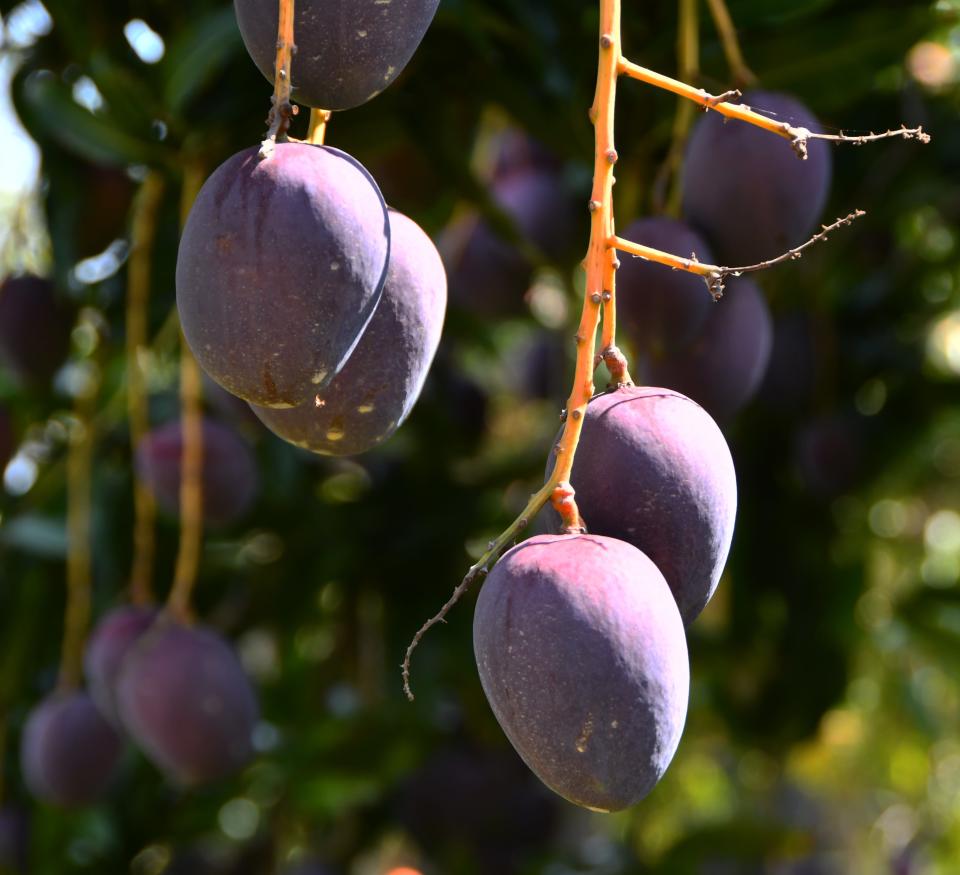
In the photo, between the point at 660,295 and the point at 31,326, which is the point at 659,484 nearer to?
the point at 660,295

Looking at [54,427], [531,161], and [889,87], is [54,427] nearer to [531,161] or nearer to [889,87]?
[531,161]

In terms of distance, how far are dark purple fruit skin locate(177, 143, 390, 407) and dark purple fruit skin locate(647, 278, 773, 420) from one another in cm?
25

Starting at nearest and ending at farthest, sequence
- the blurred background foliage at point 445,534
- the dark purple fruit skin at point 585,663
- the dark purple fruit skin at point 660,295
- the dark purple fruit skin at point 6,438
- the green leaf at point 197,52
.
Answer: the dark purple fruit skin at point 585,663
the dark purple fruit skin at point 660,295
the green leaf at point 197,52
the blurred background foliage at point 445,534
the dark purple fruit skin at point 6,438

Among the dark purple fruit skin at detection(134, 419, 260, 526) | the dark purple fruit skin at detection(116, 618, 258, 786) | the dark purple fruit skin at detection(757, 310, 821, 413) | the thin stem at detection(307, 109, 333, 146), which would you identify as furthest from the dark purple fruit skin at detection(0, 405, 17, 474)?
the thin stem at detection(307, 109, 333, 146)

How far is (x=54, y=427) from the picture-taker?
1329 millimetres

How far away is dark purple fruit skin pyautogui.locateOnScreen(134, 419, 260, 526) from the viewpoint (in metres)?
0.95

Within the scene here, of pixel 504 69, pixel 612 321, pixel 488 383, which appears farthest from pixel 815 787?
pixel 612 321

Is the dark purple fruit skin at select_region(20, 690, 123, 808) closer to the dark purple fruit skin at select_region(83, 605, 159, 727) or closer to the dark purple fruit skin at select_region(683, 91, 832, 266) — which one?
the dark purple fruit skin at select_region(83, 605, 159, 727)

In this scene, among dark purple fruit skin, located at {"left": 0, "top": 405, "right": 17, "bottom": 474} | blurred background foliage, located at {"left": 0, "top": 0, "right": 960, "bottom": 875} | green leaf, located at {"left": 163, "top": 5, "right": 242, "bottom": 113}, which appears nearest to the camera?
green leaf, located at {"left": 163, "top": 5, "right": 242, "bottom": 113}

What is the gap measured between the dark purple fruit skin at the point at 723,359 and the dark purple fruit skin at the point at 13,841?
2.71 ft

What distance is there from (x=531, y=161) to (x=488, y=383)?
76 cm

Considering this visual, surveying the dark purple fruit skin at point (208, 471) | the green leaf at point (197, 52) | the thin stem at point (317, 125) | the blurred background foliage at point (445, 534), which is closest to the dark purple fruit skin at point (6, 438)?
the blurred background foliage at point (445, 534)

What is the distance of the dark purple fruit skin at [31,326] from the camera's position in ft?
3.22

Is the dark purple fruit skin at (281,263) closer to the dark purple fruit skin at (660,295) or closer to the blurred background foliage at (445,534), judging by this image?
the dark purple fruit skin at (660,295)
